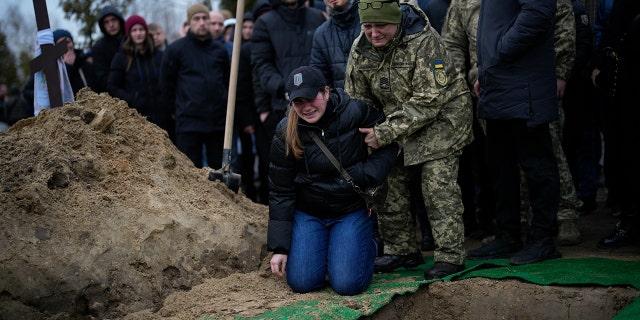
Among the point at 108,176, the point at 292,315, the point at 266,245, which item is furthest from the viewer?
the point at 266,245

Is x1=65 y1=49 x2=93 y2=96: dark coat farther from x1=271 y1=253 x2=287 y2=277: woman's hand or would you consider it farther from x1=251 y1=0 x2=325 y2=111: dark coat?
x1=271 y1=253 x2=287 y2=277: woman's hand

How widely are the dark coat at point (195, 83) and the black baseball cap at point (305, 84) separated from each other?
10.5ft

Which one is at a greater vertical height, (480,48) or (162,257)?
(480,48)

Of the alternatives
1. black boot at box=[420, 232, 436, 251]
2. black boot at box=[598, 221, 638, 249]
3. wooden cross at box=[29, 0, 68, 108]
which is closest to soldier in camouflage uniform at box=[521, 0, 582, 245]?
black boot at box=[598, 221, 638, 249]

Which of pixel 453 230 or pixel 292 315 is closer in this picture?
pixel 292 315

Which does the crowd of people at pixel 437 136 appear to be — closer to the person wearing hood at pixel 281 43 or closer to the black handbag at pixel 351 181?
the black handbag at pixel 351 181

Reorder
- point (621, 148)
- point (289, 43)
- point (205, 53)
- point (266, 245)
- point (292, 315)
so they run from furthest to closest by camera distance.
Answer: point (205, 53) → point (289, 43) → point (621, 148) → point (266, 245) → point (292, 315)

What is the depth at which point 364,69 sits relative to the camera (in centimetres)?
549

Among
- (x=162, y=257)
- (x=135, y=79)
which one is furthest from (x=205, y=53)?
(x=162, y=257)

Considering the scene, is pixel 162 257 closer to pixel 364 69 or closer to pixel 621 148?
pixel 364 69

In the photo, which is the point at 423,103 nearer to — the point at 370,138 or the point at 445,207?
the point at 370,138

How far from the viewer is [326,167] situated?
502 cm

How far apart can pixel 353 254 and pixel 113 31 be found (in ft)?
15.8

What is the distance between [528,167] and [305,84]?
187 centimetres
